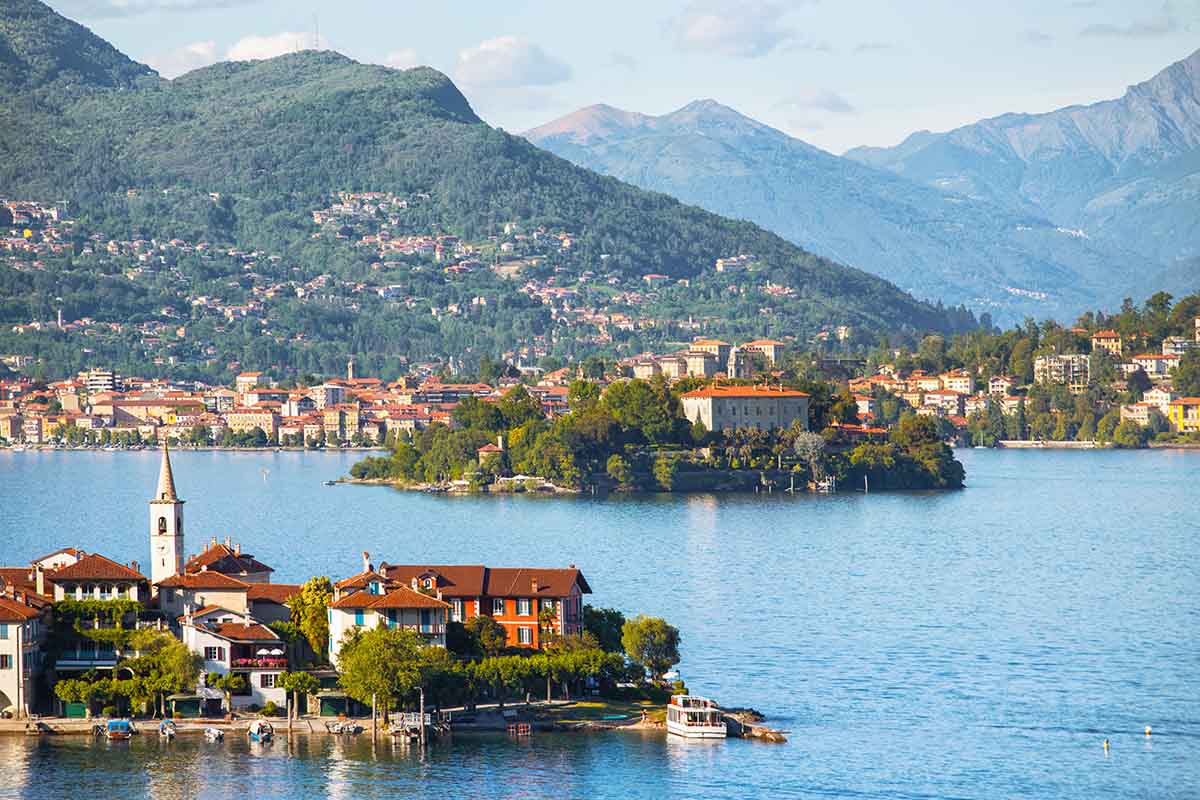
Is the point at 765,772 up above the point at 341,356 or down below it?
below

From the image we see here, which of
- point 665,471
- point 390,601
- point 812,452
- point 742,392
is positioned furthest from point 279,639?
point 742,392

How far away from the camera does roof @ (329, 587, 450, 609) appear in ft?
115

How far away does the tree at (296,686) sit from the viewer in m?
34.6

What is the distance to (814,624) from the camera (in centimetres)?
4638

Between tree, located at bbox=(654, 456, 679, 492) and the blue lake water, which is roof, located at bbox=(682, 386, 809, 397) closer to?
tree, located at bbox=(654, 456, 679, 492)

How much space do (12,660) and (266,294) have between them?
16430 centimetres

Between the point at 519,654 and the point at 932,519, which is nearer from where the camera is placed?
the point at 519,654

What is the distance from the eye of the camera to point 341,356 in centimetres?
18075

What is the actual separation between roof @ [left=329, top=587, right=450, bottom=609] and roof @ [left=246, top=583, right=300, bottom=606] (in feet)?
5.62

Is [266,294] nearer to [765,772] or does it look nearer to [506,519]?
[506,519]

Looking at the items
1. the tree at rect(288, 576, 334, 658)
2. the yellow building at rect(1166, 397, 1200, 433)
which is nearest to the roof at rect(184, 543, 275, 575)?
the tree at rect(288, 576, 334, 658)

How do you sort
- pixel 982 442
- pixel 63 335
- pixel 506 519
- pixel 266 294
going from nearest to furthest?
pixel 506 519, pixel 982 442, pixel 63 335, pixel 266 294

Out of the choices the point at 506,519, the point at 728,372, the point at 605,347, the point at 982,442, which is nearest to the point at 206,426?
the point at 728,372

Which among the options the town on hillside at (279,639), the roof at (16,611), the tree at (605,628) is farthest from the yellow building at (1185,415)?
the roof at (16,611)
